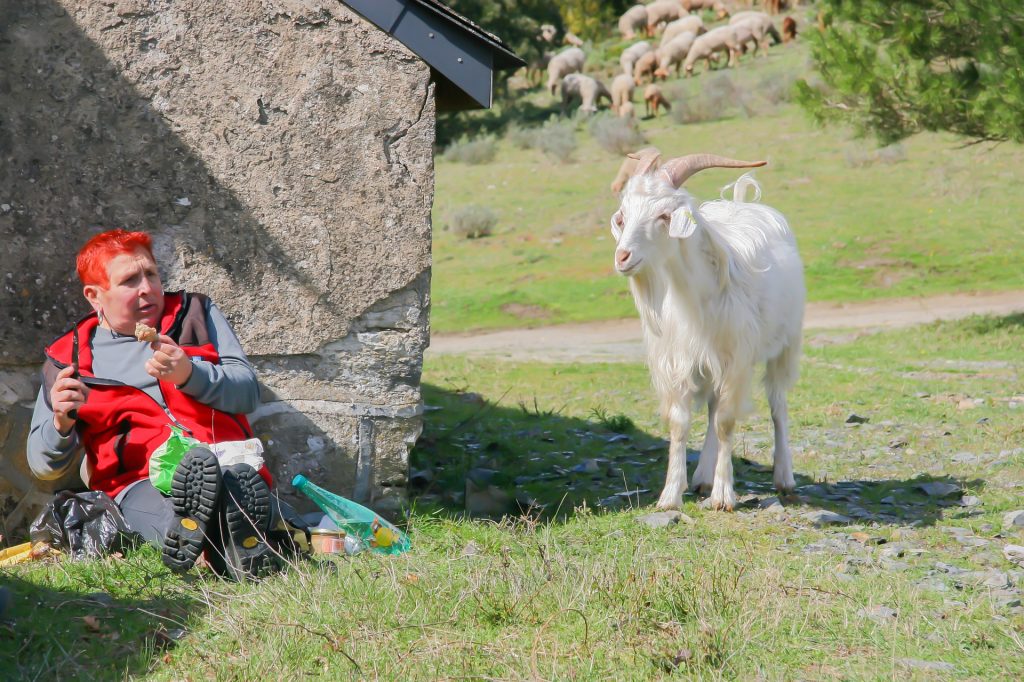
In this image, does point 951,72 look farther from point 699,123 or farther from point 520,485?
point 699,123

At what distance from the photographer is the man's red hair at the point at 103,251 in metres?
4.96

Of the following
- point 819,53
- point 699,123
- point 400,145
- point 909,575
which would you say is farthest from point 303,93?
point 699,123

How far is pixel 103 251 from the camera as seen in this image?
4.97m

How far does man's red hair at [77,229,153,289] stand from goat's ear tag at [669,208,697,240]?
2.56 meters

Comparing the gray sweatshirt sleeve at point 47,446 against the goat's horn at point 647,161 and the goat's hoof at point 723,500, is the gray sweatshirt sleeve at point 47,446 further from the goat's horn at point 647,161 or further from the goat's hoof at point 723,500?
the goat's hoof at point 723,500

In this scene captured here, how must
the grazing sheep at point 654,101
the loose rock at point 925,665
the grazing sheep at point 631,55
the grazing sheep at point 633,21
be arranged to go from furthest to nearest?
1. the grazing sheep at point 633,21
2. the grazing sheep at point 631,55
3. the grazing sheep at point 654,101
4. the loose rock at point 925,665

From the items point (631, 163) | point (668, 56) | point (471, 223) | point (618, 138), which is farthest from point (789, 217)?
point (668, 56)

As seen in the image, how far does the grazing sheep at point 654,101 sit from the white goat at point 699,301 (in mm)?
22119

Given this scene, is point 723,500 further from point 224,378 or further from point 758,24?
point 758,24

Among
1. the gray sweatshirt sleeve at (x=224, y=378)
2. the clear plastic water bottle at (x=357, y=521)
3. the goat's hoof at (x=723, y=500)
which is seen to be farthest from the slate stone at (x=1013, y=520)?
the gray sweatshirt sleeve at (x=224, y=378)

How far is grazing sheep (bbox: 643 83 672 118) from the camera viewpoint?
28.2 m

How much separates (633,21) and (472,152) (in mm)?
14494

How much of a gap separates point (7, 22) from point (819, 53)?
10424 mm

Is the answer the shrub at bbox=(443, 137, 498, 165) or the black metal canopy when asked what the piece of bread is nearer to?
the black metal canopy
